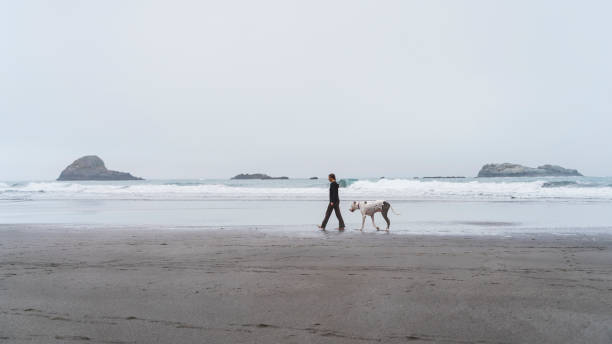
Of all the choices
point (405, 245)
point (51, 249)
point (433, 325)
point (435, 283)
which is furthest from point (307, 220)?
point (433, 325)

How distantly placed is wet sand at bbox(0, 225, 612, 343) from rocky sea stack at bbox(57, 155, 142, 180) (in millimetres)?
110152

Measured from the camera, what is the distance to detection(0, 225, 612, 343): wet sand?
3924 millimetres

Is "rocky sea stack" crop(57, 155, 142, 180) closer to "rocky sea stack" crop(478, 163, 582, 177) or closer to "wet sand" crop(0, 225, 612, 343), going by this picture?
"rocky sea stack" crop(478, 163, 582, 177)

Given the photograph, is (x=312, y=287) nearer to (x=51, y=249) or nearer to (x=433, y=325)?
(x=433, y=325)

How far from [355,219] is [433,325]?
1238 cm

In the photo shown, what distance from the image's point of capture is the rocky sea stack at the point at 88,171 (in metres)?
108

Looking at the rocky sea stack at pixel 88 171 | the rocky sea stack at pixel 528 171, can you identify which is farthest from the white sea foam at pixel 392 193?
the rocky sea stack at pixel 88 171

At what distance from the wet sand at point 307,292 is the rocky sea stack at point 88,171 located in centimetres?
11015

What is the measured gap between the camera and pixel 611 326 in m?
4.03

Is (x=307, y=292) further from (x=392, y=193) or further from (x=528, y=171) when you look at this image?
(x=528, y=171)

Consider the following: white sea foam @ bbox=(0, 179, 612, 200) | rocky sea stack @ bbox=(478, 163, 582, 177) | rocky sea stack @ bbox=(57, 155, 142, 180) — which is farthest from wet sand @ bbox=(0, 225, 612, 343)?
rocky sea stack @ bbox=(57, 155, 142, 180)

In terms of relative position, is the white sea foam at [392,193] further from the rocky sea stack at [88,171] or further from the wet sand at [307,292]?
the rocky sea stack at [88,171]

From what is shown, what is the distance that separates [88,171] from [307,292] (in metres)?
A: 119

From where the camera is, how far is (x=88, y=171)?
10781 cm
